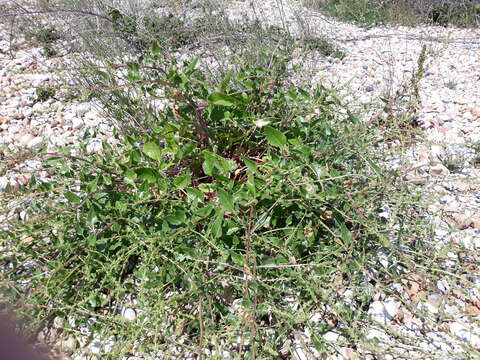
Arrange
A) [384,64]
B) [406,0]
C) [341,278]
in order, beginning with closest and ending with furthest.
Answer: [341,278] < [384,64] < [406,0]

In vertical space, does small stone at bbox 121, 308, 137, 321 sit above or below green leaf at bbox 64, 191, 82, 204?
below

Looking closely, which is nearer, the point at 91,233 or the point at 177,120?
the point at 91,233

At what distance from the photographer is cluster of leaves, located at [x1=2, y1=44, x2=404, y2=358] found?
4.63ft

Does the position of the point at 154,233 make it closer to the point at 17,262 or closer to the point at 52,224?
the point at 52,224

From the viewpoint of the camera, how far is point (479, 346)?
1386 millimetres

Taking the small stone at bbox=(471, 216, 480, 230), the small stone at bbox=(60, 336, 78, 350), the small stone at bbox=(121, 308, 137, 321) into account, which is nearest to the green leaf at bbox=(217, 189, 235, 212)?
the small stone at bbox=(121, 308, 137, 321)

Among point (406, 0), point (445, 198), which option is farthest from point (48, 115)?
point (406, 0)

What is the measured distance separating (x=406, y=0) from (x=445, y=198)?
591 centimetres

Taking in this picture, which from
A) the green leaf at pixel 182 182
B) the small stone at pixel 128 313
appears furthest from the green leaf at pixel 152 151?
the small stone at pixel 128 313

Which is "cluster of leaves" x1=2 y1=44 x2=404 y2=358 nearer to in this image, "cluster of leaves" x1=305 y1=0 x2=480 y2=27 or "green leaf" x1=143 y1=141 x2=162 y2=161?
"green leaf" x1=143 y1=141 x2=162 y2=161

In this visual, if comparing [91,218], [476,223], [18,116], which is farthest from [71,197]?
[18,116]

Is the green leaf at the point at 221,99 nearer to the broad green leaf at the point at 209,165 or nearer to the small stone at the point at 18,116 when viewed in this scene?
the broad green leaf at the point at 209,165

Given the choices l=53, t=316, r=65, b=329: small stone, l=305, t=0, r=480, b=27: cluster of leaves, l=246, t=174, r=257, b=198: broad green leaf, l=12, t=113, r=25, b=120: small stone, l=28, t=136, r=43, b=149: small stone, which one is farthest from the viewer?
l=305, t=0, r=480, b=27: cluster of leaves

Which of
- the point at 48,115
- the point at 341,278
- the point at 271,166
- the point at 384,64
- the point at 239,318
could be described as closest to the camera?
the point at 239,318
